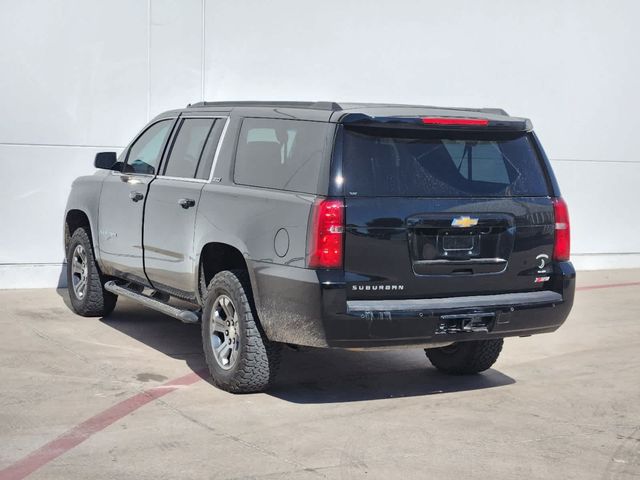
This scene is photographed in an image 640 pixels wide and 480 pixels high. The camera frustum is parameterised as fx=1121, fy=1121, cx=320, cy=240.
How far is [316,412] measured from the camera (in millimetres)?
7031

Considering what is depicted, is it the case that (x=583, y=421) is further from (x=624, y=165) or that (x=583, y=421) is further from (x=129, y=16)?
(x=624, y=165)

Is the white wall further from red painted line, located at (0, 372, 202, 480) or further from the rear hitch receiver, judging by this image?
the rear hitch receiver

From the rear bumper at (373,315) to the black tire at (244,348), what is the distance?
0.54ft

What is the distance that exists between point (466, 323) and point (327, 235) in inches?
44.0

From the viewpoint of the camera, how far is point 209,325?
7.66m

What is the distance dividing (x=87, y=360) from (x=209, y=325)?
1.29m

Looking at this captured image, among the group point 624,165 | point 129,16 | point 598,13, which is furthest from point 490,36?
point 129,16

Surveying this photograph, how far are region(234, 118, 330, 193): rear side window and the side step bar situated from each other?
107 cm

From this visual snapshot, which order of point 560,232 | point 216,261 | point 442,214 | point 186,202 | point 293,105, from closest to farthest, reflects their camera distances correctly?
point 442,214 → point 560,232 → point 293,105 → point 216,261 → point 186,202

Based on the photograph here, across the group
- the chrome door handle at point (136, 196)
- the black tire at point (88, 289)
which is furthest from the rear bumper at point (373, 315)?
the black tire at point (88, 289)

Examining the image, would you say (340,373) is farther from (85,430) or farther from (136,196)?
(85,430)

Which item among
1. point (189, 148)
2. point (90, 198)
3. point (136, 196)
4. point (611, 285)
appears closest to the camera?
point (189, 148)

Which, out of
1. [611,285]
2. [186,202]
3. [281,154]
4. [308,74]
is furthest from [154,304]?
[611,285]

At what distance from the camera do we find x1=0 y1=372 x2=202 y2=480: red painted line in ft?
18.6
